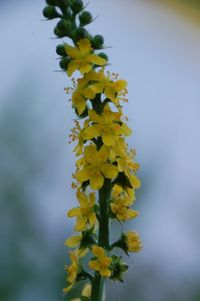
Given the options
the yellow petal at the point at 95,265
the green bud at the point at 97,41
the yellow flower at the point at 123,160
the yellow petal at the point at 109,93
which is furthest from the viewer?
the green bud at the point at 97,41

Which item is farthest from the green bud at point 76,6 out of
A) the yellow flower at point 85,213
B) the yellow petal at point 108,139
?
the yellow flower at point 85,213

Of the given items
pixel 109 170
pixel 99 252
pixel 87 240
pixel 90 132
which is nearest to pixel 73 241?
pixel 87 240

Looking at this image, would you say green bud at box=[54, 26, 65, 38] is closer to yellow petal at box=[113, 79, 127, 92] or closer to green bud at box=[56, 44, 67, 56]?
green bud at box=[56, 44, 67, 56]

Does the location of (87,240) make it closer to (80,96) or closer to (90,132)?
(90,132)

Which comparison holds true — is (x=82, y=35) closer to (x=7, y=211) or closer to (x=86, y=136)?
(x=86, y=136)

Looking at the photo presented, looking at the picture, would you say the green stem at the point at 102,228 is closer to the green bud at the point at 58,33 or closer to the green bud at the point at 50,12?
the green bud at the point at 58,33

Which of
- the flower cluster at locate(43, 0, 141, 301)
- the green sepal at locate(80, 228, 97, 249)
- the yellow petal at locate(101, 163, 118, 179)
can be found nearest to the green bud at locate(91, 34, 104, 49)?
the flower cluster at locate(43, 0, 141, 301)

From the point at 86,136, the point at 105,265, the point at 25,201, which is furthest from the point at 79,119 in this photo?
the point at 25,201
